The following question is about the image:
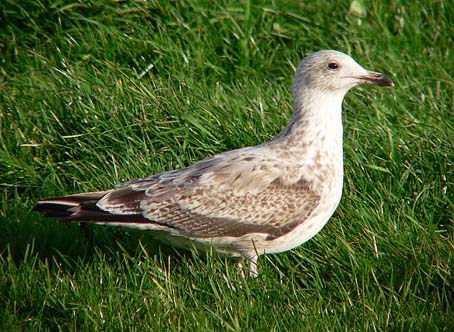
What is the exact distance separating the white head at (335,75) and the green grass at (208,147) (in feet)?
2.09

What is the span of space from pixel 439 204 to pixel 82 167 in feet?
7.89

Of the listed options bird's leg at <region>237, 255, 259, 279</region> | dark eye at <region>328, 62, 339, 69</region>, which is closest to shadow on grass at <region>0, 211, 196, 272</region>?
bird's leg at <region>237, 255, 259, 279</region>

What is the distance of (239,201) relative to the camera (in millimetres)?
5527

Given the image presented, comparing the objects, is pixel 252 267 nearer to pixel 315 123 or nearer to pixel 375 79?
pixel 315 123

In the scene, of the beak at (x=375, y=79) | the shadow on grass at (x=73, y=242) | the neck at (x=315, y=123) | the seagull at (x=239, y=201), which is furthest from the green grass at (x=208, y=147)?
the beak at (x=375, y=79)

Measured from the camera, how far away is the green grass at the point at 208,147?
5.02 meters

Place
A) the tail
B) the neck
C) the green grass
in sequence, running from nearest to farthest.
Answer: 1. the green grass
2. the tail
3. the neck

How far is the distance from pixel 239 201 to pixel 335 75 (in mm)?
995

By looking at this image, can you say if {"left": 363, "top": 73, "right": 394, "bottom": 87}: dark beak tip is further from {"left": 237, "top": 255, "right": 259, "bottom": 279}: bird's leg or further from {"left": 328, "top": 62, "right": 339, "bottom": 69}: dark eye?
{"left": 237, "top": 255, "right": 259, "bottom": 279}: bird's leg

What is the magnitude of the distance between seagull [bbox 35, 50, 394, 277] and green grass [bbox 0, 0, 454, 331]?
0.18 m

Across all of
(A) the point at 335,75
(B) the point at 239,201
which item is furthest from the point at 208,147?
(A) the point at 335,75

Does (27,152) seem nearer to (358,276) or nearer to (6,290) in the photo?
(6,290)

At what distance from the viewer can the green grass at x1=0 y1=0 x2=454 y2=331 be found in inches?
198

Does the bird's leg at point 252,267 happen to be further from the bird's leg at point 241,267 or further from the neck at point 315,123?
the neck at point 315,123
